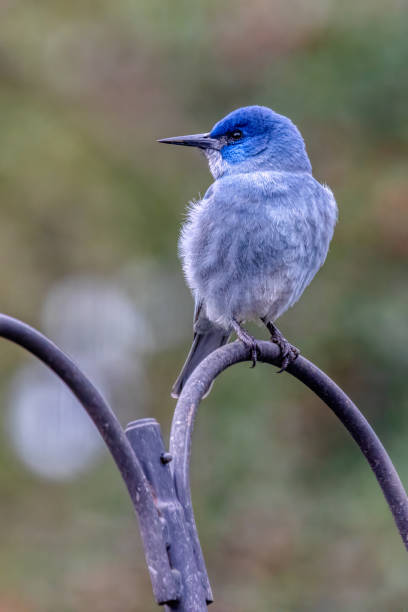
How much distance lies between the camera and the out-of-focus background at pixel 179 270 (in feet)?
19.0

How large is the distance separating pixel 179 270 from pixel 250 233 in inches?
131

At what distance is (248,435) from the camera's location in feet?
20.2

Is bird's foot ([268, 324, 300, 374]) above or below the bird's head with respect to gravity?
below

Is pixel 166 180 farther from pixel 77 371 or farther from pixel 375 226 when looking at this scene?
pixel 77 371

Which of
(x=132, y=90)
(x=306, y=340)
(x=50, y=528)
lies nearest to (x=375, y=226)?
(x=306, y=340)

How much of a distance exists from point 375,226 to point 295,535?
2108 mm

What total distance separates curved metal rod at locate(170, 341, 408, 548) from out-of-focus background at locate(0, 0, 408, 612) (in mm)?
3384

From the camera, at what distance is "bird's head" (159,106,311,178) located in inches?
161

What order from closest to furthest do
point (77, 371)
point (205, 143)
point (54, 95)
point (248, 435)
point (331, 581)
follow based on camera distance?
point (77, 371) < point (205, 143) < point (331, 581) < point (248, 435) < point (54, 95)

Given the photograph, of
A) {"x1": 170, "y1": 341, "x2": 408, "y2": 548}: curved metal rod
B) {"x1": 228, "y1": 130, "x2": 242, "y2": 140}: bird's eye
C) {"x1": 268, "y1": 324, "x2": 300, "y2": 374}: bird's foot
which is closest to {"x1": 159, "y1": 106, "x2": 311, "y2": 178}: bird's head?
{"x1": 228, "y1": 130, "x2": 242, "y2": 140}: bird's eye

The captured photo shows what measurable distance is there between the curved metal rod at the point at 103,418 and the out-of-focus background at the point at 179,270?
4.03 m

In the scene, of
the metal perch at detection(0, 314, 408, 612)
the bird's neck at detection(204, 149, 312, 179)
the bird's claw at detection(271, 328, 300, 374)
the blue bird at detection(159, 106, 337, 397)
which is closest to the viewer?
the metal perch at detection(0, 314, 408, 612)

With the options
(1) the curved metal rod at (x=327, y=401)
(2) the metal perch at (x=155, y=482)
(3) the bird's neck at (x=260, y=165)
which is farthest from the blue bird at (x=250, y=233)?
(2) the metal perch at (x=155, y=482)

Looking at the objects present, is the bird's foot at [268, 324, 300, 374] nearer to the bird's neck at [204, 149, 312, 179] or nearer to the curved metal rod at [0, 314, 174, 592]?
the bird's neck at [204, 149, 312, 179]
